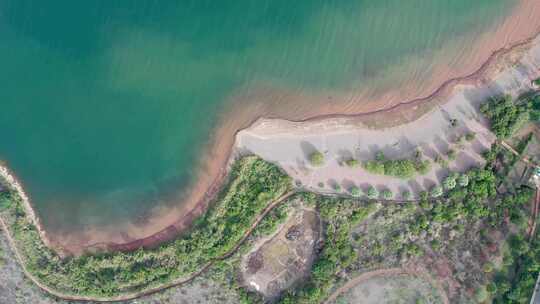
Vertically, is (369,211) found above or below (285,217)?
above

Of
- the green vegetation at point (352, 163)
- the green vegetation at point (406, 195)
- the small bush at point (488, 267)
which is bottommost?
the small bush at point (488, 267)

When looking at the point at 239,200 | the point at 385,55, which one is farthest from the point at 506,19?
the point at 239,200

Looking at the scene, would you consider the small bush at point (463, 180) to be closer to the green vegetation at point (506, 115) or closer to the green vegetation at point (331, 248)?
the green vegetation at point (506, 115)

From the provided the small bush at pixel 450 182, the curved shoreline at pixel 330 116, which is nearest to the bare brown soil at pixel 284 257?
the curved shoreline at pixel 330 116

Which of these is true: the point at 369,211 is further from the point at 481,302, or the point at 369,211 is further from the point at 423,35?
the point at 423,35

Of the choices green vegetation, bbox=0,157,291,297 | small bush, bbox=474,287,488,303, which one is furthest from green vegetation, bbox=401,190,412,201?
green vegetation, bbox=0,157,291,297

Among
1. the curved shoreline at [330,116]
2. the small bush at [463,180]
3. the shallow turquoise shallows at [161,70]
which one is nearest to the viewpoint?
the small bush at [463,180]

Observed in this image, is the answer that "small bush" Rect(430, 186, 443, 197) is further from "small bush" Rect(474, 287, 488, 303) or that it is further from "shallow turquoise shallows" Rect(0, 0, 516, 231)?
"shallow turquoise shallows" Rect(0, 0, 516, 231)
